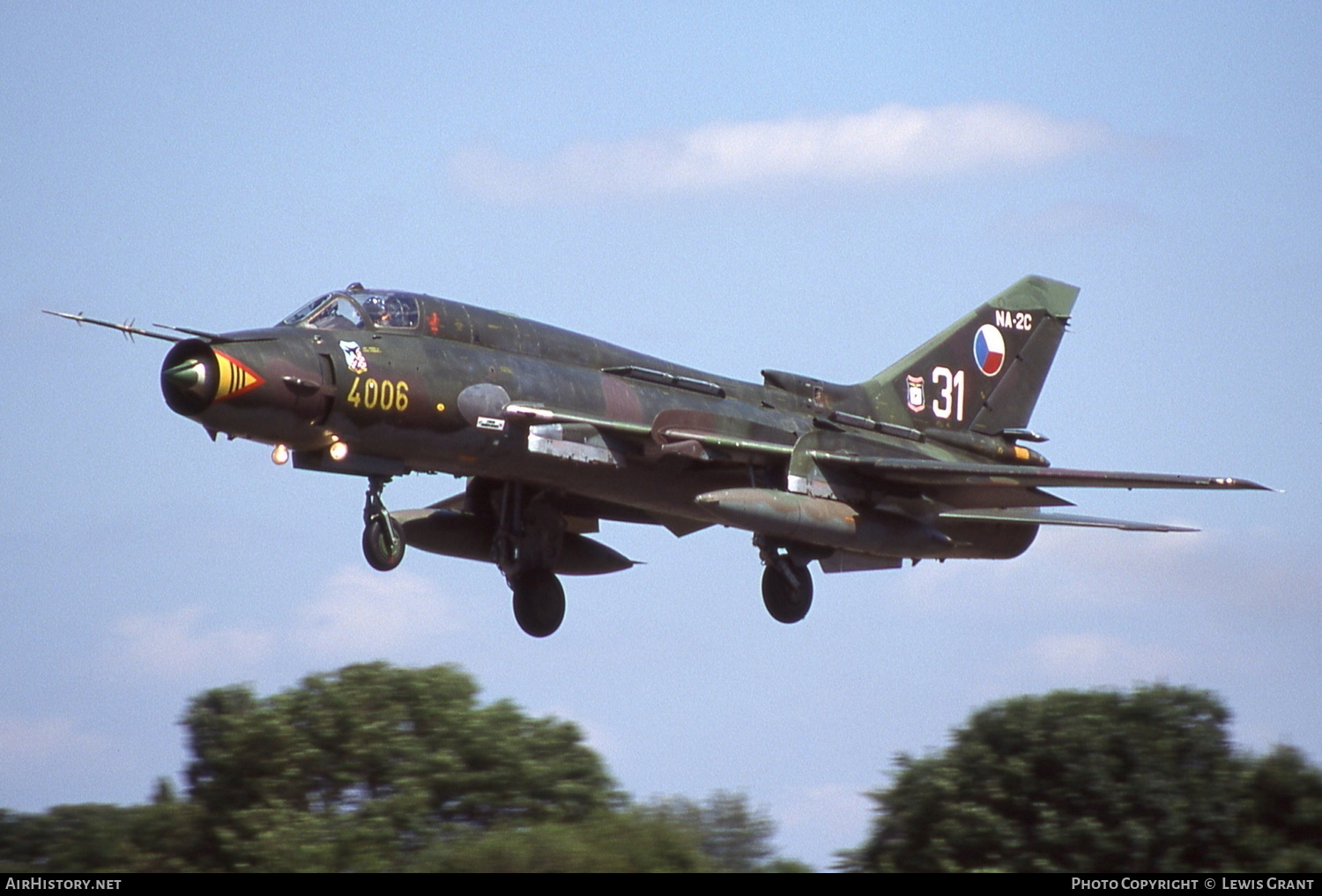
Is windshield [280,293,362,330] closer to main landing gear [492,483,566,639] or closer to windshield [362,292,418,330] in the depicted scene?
windshield [362,292,418,330]

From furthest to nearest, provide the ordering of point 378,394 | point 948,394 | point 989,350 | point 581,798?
point 581,798 → point 989,350 → point 948,394 → point 378,394

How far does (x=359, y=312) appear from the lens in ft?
75.2

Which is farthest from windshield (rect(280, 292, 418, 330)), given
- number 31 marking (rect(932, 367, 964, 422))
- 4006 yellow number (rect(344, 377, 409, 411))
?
number 31 marking (rect(932, 367, 964, 422))

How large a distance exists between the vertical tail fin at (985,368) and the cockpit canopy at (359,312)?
25.8 ft

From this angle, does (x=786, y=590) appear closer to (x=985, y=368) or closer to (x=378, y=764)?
(x=985, y=368)

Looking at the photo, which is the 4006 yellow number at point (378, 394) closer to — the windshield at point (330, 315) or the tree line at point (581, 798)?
the windshield at point (330, 315)

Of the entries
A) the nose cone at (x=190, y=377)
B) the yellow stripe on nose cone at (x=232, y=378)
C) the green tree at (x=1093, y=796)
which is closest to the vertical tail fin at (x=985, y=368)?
the green tree at (x=1093, y=796)

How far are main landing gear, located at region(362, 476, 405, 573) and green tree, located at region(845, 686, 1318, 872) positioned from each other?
912cm

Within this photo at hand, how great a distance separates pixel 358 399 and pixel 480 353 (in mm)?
1966

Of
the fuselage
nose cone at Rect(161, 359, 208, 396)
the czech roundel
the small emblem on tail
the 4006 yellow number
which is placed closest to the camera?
nose cone at Rect(161, 359, 208, 396)

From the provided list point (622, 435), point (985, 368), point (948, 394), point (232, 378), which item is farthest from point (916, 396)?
point (232, 378)

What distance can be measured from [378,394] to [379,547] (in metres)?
1.98

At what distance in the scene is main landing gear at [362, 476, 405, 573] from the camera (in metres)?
23.2

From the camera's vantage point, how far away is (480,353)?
77.5 ft
